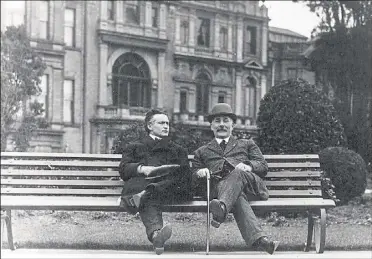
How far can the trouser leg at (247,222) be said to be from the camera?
593 cm

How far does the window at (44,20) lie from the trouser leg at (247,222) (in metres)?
29.2

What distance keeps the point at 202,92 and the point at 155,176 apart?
34.0 meters

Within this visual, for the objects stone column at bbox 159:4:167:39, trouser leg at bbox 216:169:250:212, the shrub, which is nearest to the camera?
trouser leg at bbox 216:169:250:212

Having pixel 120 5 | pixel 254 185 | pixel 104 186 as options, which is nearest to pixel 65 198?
pixel 104 186

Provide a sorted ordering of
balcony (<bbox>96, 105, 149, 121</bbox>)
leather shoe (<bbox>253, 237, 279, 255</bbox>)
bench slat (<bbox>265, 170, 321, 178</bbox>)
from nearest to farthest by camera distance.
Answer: leather shoe (<bbox>253, 237, 279, 255</bbox>) < bench slat (<bbox>265, 170, 321, 178</bbox>) < balcony (<bbox>96, 105, 149, 121</bbox>)

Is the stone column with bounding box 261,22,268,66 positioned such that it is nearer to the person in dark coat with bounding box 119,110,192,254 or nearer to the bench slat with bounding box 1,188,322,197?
the bench slat with bounding box 1,188,322,197

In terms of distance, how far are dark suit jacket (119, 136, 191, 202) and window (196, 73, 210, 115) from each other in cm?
3309

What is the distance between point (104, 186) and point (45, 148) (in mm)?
25972

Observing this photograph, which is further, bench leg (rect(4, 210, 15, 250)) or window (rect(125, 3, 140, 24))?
window (rect(125, 3, 140, 24))

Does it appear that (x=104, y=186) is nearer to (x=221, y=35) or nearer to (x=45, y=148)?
(x=45, y=148)

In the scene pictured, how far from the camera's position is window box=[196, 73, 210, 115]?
39.9 meters

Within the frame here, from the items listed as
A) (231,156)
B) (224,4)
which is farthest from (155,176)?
(224,4)

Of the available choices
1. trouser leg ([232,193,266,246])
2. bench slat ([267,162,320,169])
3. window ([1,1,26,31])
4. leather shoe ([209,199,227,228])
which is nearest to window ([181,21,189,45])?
window ([1,1,26,31])

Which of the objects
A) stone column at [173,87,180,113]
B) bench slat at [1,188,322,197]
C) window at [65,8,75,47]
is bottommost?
bench slat at [1,188,322,197]
